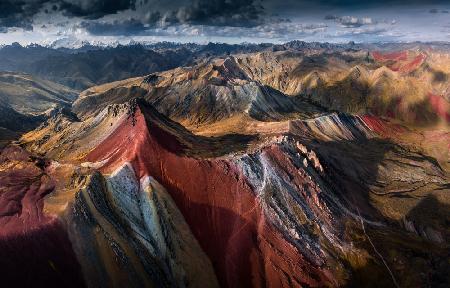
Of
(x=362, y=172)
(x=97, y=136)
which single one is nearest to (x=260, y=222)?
(x=97, y=136)

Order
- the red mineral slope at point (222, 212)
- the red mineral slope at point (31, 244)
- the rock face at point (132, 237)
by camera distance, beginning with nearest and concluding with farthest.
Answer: the red mineral slope at point (31, 244)
the rock face at point (132, 237)
the red mineral slope at point (222, 212)

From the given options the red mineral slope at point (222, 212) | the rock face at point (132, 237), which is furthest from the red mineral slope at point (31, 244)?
the red mineral slope at point (222, 212)

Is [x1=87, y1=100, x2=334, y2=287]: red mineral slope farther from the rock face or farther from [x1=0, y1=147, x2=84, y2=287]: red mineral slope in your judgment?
[x1=0, y1=147, x2=84, y2=287]: red mineral slope

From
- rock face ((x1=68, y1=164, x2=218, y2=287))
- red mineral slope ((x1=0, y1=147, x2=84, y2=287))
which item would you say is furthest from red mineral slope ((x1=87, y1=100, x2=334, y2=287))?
red mineral slope ((x1=0, y1=147, x2=84, y2=287))

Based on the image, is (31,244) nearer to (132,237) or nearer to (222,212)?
(132,237)

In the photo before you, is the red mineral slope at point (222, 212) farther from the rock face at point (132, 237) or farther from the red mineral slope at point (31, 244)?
the red mineral slope at point (31, 244)

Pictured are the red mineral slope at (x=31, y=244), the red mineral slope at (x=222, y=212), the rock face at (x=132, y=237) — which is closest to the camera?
the red mineral slope at (x=31, y=244)

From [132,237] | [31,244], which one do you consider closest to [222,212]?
[132,237]

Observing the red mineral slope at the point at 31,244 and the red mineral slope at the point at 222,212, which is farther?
the red mineral slope at the point at 222,212

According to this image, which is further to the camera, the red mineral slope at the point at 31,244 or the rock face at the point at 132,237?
the rock face at the point at 132,237
